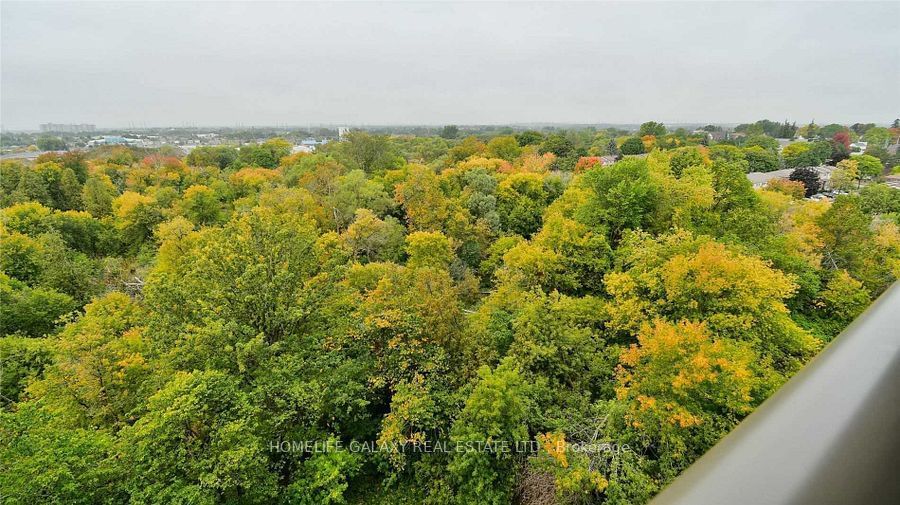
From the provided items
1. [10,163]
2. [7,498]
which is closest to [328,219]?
[7,498]

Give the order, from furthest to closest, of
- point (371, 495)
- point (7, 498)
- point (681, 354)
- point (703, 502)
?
point (371, 495)
point (681, 354)
point (7, 498)
point (703, 502)

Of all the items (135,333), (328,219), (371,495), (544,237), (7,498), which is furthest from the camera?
(328,219)

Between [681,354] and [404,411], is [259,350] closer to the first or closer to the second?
[404,411]

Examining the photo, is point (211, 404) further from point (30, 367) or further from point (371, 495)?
point (30, 367)

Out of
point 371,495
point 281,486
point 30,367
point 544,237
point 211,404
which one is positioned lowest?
point 371,495

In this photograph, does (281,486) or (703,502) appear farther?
(281,486)

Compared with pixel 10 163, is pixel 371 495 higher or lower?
lower
